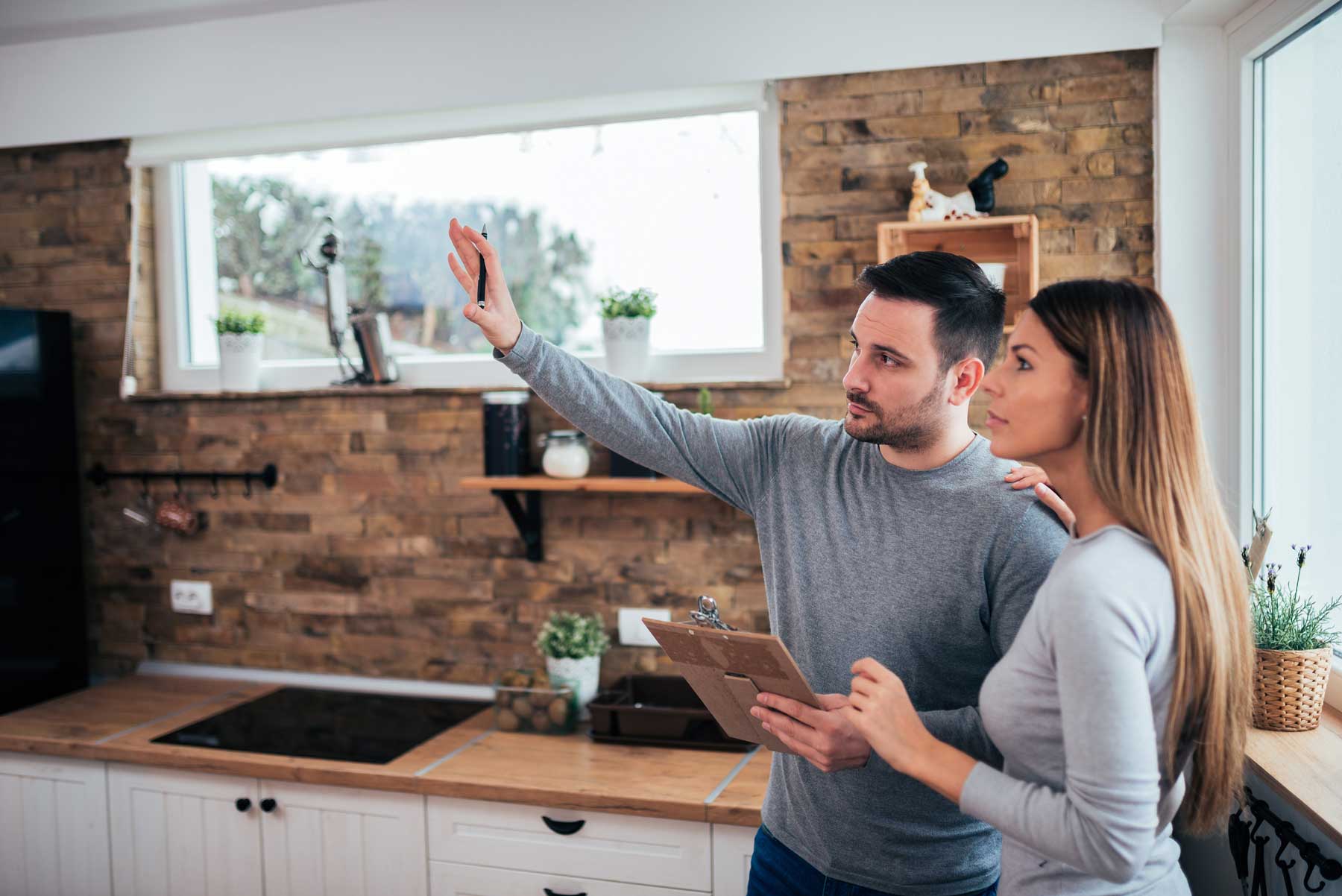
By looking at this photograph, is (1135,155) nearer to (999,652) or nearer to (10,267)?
(999,652)

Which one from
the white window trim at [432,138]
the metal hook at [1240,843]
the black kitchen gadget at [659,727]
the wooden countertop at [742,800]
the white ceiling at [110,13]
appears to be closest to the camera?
the metal hook at [1240,843]

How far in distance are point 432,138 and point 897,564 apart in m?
1.94

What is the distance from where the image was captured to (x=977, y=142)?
2422mm

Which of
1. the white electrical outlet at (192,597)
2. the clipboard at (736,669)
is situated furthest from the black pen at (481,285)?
the white electrical outlet at (192,597)

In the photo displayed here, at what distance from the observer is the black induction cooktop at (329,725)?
2.48 m

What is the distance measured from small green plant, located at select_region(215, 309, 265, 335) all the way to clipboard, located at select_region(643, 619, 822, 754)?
2.03 meters

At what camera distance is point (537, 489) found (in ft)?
8.62

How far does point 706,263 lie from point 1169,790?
1.89 m

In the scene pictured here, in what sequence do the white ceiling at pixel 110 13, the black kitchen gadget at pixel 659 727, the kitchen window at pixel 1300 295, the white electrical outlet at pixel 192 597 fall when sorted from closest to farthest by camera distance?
the kitchen window at pixel 1300 295, the black kitchen gadget at pixel 659 727, the white ceiling at pixel 110 13, the white electrical outlet at pixel 192 597

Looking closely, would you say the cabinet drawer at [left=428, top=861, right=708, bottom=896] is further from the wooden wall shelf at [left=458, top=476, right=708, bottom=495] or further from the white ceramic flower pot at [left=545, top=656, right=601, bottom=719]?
the wooden wall shelf at [left=458, top=476, right=708, bottom=495]

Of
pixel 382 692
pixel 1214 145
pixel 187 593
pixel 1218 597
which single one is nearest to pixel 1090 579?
pixel 1218 597

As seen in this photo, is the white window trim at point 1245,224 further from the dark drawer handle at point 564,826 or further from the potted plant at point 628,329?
the dark drawer handle at point 564,826

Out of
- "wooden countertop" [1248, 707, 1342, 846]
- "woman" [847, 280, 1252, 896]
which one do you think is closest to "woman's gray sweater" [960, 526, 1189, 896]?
"woman" [847, 280, 1252, 896]

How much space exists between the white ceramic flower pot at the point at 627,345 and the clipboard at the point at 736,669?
125 centimetres
